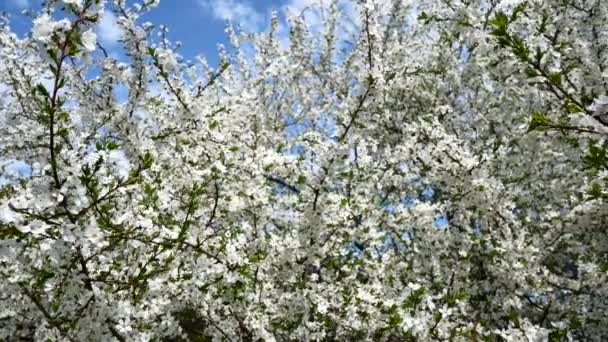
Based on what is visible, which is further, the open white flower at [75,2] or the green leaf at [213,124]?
the green leaf at [213,124]

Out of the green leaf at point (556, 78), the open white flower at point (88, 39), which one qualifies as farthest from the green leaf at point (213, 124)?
the green leaf at point (556, 78)

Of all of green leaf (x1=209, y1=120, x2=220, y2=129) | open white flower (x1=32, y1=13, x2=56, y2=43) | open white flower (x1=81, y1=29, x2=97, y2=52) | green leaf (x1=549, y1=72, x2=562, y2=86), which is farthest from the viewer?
green leaf (x1=209, y1=120, x2=220, y2=129)

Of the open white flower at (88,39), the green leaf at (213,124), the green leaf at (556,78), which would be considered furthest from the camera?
the green leaf at (213,124)

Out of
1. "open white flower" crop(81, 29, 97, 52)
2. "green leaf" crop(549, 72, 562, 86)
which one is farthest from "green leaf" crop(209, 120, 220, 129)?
"green leaf" crop(549, 72, 562, 86)

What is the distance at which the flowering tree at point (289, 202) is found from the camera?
130 inches

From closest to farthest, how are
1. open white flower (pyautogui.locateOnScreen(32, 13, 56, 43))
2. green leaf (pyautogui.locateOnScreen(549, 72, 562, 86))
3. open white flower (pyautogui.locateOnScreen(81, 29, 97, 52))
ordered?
open white flower (pyautogui.locateOnScreen(32, 13, 56, 43)) < open white flower (pyautogui.locateOnScreen(81, 29, 97, 52)) < green leaf (pyautogui.locateOnScreen(549, 72, 562, 86))

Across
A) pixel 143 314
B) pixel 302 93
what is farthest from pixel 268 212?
pixel 302 93

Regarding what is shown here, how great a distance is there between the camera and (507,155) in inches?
299

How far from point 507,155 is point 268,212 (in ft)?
11.7

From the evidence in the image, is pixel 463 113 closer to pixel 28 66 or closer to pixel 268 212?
pixel 268 212

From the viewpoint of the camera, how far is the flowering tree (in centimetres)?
330

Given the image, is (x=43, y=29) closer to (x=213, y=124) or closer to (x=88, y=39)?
(x=88, y=39)

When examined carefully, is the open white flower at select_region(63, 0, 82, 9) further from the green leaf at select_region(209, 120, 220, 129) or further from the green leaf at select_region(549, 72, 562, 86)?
the green leaf at select_region(209, 120, 220, 129)

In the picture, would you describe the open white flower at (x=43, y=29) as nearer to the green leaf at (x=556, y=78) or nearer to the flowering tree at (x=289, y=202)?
the flowering tree at (x=289, y=202)
